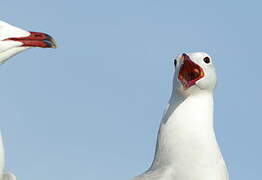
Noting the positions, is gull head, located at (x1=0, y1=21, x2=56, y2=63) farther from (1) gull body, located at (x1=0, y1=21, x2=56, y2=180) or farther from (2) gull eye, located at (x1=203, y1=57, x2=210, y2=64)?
(2) gull eye, located at (x1=203, y1=57, x2=210, y2=64)

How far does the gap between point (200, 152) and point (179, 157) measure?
0.26 metres

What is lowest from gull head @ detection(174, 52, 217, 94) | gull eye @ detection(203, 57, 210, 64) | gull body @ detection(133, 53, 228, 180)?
gull body @ detection(133, 53, 228, 180)

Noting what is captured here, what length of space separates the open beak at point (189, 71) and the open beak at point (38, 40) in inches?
81.8

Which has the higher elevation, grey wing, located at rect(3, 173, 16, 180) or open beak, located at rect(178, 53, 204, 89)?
open beak, located at rect(178, 53, 204, 89)

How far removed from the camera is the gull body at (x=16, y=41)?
983cm

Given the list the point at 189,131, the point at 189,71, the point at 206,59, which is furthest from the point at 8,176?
the point at 206,59

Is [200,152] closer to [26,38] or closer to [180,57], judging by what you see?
[180,57]

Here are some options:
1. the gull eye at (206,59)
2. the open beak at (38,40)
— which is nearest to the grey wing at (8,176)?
the open beak at (38,40)

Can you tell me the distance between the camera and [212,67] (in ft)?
38.3

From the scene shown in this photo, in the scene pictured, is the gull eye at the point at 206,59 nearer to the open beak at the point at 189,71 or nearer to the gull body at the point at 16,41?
the open beak at the point at 189,71

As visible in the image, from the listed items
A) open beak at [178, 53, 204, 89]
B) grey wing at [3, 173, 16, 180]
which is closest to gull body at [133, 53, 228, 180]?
open beak at [178, 53, 204, 89]

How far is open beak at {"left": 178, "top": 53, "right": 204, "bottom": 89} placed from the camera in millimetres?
11492

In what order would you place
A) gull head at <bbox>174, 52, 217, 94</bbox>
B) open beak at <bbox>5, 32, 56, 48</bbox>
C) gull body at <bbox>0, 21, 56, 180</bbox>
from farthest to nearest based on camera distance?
gull head at <bbox>174, 52, 217, 94</bbox>, open beak at <bbox>5, 32, 56, 48</bbox>, gull body at <bbox>0, 21, 56, 180</bbox>

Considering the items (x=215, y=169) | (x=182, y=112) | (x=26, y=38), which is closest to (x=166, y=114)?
(x=182, y=112)
